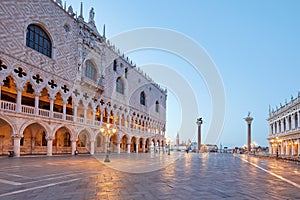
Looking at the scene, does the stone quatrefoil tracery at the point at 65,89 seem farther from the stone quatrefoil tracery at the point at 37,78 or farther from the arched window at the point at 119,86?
the arched window at the point at 119,86

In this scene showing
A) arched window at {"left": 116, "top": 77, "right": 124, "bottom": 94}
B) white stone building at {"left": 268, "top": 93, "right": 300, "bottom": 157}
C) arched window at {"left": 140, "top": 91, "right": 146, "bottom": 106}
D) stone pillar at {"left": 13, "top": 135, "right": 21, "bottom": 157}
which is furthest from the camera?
arched window at {"left": 140, "top": 91, "right": 146, "bottom": 106}

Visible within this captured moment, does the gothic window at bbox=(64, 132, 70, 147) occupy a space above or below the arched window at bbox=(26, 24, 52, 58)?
below

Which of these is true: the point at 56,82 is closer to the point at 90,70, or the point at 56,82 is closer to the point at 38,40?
the point at 38,40

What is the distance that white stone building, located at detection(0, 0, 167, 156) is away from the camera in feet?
67.5

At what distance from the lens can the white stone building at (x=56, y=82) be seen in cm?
2056

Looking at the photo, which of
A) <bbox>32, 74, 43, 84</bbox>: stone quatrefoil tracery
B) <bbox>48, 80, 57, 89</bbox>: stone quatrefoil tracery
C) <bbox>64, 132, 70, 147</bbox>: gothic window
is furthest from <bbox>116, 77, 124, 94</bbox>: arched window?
<bbox>32, 74, 43, 84</bbox>: stone quatrefoil tracery

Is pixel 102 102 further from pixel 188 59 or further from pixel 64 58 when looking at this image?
pixel 188 59

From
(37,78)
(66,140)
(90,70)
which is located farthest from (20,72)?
(66,140)

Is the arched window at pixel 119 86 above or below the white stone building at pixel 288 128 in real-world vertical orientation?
above

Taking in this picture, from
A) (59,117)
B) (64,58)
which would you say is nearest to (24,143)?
(59,117)

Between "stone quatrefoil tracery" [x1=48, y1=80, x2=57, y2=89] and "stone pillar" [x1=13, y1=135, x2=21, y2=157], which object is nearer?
"stone pillar" [x1=13, y1=135, x2=21, y2=157]

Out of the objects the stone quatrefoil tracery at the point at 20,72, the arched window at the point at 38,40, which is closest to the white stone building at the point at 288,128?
the arched window at the point at 38,40

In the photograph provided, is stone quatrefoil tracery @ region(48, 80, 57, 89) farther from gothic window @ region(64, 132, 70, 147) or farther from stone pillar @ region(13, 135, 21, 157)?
gothic window @ region(64, 132, 70, 147)

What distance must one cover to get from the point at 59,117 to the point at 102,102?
923 centimetres
